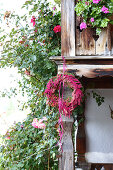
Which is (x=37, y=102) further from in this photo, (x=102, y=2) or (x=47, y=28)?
(x=102, y=2)

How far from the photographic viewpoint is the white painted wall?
3.46m

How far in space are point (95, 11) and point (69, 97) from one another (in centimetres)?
87

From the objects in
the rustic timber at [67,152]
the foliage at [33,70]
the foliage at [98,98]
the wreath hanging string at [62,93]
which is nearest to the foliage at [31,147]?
the foliage at [33,70]

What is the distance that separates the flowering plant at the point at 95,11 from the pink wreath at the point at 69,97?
53 centimetres

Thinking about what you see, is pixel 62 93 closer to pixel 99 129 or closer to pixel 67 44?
pixel 67 44

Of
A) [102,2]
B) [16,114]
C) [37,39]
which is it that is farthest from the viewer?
[16,114]

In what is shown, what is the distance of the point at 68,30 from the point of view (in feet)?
7.54

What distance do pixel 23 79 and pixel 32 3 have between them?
117cm

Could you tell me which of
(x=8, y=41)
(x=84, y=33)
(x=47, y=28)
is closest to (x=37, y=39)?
(x=47, y=28)

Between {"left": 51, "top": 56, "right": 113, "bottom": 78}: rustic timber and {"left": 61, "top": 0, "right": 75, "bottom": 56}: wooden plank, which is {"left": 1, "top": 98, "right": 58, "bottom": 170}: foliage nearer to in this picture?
{"left": 51, "top": 56, "right": 113, "bottom": 78}: rustic timber

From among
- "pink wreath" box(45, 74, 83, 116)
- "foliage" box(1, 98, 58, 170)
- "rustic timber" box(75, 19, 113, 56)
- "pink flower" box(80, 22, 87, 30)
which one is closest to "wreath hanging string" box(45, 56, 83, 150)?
"pink wreath" box(45, 74, 83, 116)

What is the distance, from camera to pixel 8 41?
339 cm

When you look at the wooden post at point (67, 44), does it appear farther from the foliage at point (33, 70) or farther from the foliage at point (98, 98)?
the foliage at point (98, 98)

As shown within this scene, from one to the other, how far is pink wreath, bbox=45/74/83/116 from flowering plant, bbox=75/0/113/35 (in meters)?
0.53
